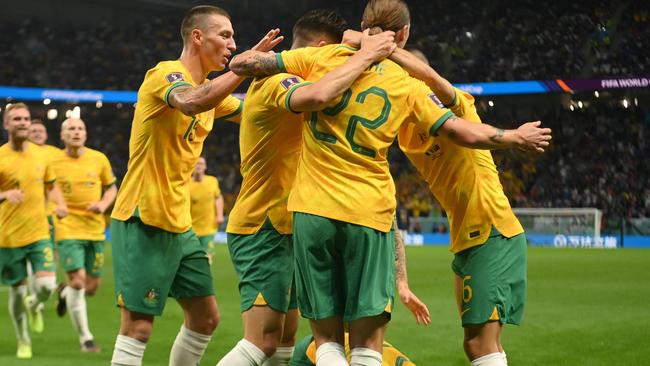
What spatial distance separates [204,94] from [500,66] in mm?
32343

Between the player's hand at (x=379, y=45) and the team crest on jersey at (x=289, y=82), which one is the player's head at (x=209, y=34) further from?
the player's hand at (x=379, y=45)

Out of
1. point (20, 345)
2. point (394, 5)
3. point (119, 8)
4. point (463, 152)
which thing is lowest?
point (20, 345)

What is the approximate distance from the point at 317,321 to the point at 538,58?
106 feet

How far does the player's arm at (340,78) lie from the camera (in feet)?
13.8

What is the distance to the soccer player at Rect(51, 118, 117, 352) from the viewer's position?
33.7 ft

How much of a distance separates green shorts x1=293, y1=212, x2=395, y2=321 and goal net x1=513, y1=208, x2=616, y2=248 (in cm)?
2413

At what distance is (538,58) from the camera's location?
115 ft

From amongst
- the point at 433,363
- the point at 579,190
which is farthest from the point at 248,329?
the point at 579,190

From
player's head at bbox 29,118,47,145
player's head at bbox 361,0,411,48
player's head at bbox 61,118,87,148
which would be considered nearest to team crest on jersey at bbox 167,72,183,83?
player's head at bbox 361,0,411,48

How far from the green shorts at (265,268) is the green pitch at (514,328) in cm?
327

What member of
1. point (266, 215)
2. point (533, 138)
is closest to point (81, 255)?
point (266, 215)

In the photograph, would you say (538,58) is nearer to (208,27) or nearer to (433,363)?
(433,363)

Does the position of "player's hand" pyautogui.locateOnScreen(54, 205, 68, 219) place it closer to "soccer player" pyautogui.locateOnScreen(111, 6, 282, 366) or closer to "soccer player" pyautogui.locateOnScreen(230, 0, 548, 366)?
"soccer player" pyautogui.locateOnScreen(111, 6, 282, 366)

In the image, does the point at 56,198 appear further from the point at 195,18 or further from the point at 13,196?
the point at 195,18
